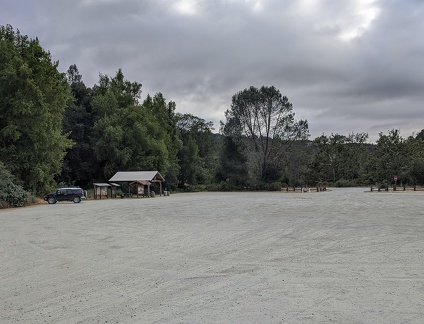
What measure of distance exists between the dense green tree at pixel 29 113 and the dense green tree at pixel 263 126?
131 feet

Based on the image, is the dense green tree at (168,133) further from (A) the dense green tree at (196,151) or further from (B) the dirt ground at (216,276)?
(B) the dirt ground at (216,276)

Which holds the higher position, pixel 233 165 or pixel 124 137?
pixel 124 137

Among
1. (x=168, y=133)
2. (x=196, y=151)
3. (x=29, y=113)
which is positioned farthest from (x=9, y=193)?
(x=196, y=151)

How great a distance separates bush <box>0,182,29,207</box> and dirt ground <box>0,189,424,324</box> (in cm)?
2152

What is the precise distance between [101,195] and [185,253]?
137ft

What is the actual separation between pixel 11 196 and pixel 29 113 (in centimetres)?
952

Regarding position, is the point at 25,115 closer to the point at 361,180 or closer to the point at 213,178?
the point at 213,178

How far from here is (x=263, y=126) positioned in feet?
257

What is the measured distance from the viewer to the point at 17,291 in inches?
278

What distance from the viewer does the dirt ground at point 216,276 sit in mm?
5750

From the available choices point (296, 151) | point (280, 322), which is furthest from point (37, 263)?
point (296, 151)

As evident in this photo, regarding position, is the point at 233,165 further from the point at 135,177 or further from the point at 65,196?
the point at 65,196

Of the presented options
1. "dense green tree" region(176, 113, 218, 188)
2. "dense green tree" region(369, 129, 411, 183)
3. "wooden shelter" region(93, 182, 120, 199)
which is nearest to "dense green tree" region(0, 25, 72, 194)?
"wooden shelter" region(93, 182, 120, 199)

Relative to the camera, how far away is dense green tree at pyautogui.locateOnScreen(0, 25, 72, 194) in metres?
39.4
